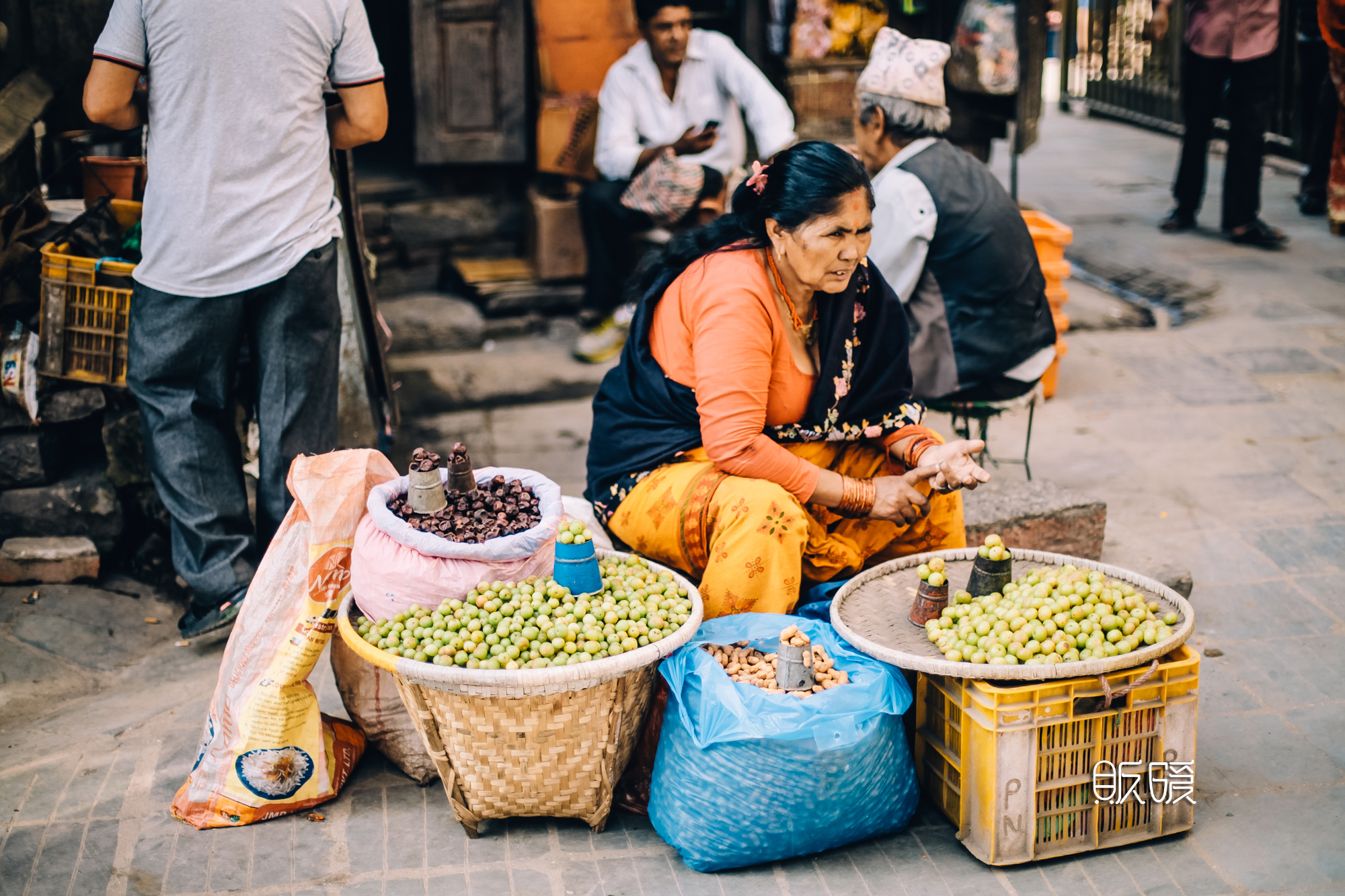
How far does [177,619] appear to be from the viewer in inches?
155

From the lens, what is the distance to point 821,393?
3195mm

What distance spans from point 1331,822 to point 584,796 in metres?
1.66

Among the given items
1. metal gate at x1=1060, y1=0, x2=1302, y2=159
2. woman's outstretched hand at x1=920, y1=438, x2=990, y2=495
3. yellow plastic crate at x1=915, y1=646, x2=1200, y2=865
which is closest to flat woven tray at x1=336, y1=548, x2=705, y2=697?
yellow plastic crate at x1=915, y1=646, x2=1200, y2=865

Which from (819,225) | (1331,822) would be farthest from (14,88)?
(1331,822)

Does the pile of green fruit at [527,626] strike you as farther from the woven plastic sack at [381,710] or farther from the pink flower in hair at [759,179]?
the pink flower in hair at [759,179]

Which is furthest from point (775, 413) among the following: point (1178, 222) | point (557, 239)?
point (1178, 222)

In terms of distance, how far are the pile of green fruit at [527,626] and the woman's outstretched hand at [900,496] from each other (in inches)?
22.8

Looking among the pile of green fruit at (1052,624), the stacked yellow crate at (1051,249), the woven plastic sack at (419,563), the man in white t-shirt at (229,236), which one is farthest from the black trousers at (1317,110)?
the woven plastic sack at (419,563)

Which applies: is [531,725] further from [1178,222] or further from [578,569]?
[1178,222]

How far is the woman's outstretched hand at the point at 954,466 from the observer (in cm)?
304

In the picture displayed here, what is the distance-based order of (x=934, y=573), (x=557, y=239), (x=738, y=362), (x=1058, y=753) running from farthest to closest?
(x=557, y=239)
(x=738, y=362)
(x=934, y=573)
(x=1058, y=753)

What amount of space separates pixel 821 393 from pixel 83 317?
91.1 inches

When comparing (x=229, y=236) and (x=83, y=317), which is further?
(x=83, y=317)

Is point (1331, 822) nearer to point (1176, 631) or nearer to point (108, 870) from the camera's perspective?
point (1176, 631)
